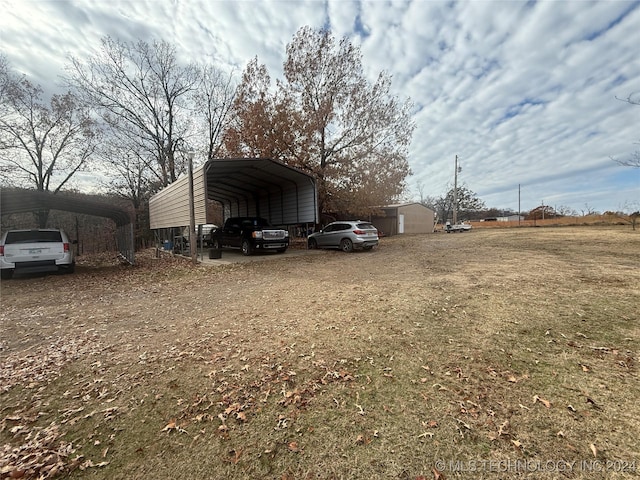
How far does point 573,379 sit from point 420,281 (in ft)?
13.2

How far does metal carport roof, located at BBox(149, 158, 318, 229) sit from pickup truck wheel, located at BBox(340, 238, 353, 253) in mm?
1698

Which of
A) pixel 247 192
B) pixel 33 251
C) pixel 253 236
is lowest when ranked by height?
pixel 33 251

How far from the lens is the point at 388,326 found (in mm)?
4012

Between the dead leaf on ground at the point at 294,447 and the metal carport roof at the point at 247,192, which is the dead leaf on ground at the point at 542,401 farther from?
the metal carport roof at the point at 247,192

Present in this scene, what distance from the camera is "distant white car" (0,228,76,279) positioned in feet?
24.8

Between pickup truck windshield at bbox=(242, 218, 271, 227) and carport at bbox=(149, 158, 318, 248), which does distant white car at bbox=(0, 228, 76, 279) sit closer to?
carport at bbox=(149, 158, 318, 248)

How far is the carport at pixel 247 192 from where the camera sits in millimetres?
10266

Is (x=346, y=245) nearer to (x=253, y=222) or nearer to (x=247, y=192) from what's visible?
(x=253, y=222)

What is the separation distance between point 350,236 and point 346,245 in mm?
506

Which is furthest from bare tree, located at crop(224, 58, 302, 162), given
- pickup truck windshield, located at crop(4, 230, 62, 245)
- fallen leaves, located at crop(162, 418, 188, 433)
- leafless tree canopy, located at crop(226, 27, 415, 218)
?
fallen leaves, located at crop(162, 418, 188, 433)

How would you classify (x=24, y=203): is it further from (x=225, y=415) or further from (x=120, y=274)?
(x=225, y=415)

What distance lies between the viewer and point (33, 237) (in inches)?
317

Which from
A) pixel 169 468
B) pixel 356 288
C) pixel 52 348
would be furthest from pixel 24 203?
pixel 169 468

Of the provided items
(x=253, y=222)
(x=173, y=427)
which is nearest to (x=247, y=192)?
(x=253, y=222)
